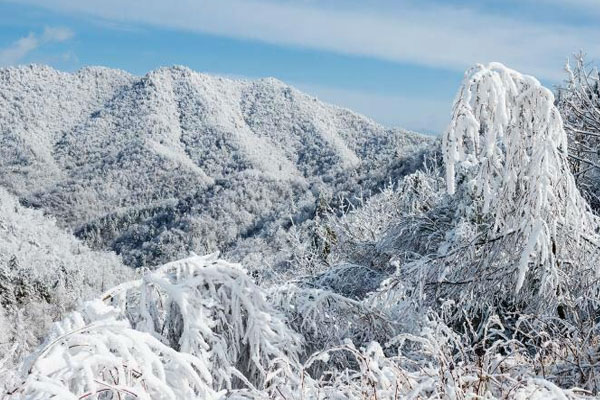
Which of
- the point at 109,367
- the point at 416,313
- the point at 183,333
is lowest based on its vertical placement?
the point at 416,313

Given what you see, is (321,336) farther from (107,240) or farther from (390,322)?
(107,240)

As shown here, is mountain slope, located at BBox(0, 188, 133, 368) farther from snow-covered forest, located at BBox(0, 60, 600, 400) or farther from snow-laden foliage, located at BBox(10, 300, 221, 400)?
snow-laden foliage, located at BBox(10, 300, 221, 400)

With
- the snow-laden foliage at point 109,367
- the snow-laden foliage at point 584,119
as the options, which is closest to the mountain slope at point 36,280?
the snow-laden foliage at point 584,119

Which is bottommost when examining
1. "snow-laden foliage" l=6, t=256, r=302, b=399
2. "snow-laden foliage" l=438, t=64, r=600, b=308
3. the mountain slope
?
the mountain slope

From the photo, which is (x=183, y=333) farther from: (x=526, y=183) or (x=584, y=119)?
(x=584, y=119)

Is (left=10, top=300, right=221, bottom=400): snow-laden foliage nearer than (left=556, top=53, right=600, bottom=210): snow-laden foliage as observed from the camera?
Yes

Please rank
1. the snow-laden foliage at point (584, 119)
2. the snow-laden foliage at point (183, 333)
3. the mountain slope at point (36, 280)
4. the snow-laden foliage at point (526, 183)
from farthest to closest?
the mountain slope at point (36, 280) → the snow-laden foliage at point (584, 119) → the snow-laden foliage at point (526, 183) → the snow-laden foliage at point (183, 333)

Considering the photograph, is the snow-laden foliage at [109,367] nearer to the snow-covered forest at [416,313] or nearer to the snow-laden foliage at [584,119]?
the snow-covered forest at [416,313]

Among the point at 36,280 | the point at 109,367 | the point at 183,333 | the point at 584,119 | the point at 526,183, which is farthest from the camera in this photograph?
the point at 36,280

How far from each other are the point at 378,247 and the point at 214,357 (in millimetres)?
5003

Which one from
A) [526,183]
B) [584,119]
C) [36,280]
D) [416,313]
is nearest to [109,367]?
[526,183]

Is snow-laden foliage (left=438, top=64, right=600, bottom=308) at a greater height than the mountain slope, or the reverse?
snow-laden foliage (left=438, top=64, right=600, bottom=308)

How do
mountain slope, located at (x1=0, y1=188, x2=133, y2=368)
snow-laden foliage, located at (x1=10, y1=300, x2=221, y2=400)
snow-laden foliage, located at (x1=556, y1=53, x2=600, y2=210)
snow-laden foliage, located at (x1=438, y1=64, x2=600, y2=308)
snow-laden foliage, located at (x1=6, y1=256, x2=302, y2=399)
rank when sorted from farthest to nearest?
mountain slope, located at (x1=0, y1=188, x2=133, y2=368) < snow-laden foliage, located at (x1=556, y1=53, x2=600, y2=210) < snow-laden foliage, located at (x1=438, y1=64, x2=600, y2=308) < snow-laden foliage, located at (x1=6, y1=256, x2=302, y2=399) < snow-laden foliage, located at (x1=10, y1=300, x2=221, y2=400)

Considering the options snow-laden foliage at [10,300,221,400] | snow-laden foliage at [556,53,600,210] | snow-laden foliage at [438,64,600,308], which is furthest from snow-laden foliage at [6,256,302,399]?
snow-laden foliage at [556,53,600,210]
